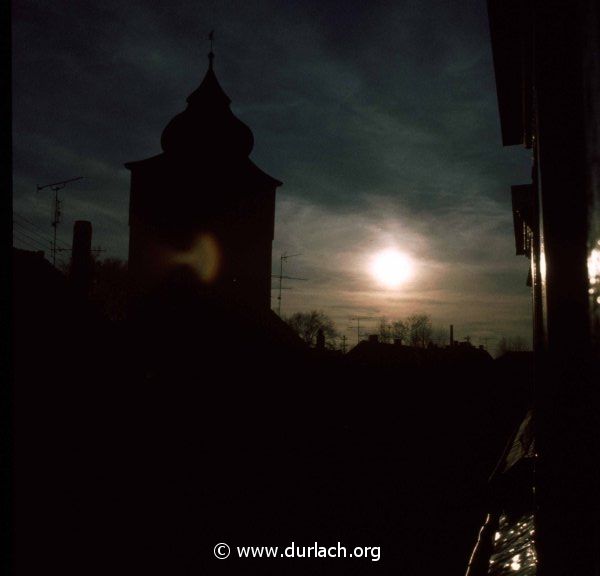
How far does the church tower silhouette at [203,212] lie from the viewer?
31.5m

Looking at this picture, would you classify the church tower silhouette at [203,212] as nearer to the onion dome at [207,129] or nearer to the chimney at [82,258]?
the onion dome at [207,129]

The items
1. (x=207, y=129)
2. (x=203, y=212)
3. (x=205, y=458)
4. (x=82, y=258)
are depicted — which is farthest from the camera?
(x=207, y=129)

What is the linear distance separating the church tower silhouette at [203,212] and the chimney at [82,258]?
9648 mm

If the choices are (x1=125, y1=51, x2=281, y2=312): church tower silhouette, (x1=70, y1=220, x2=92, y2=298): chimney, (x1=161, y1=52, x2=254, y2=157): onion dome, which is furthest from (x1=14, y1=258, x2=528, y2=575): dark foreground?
(x1=161, y1=52, x2=254, y2=157): onion dome

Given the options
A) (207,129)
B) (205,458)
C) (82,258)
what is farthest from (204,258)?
(205,458)

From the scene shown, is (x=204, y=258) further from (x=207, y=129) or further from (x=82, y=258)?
(x=82, y=258)

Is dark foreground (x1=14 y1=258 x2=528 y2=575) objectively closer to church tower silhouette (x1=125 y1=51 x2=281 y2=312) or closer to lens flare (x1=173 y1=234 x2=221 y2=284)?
lens flare (x1=173 y1=234 x2=221 y2=284)

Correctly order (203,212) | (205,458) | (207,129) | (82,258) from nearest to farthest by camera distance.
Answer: (205,458), (82,258), (203,212), (207,129)

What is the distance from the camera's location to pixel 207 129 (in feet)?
110

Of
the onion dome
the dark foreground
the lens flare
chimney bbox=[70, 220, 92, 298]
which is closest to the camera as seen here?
the dark foreground

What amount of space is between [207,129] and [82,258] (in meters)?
16.2

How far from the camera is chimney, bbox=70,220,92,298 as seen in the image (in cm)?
1930

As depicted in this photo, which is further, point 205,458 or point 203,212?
point 203,212

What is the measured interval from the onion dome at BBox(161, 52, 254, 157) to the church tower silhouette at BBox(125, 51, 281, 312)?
0.06m
